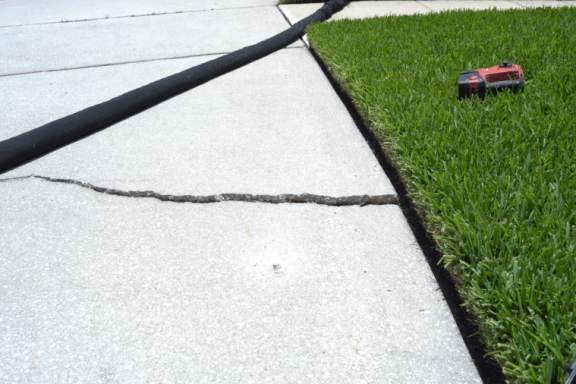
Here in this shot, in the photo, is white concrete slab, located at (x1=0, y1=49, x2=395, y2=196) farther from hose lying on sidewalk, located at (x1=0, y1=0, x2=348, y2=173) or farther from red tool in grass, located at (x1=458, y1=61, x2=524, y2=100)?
red tool in grass, located at (x1=458, y1=61, x2=524, y2=100)

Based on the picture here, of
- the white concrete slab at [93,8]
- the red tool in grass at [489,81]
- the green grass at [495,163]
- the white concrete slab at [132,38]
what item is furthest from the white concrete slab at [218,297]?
the white concrete slab at [93,8]

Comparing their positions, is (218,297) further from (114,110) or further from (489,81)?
(489,81)

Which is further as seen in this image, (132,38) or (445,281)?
(132,38)

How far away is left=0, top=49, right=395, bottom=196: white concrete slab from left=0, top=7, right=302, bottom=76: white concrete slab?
1.60ft

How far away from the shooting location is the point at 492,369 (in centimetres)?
128

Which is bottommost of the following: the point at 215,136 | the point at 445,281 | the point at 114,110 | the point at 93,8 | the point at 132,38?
the point at 445,281

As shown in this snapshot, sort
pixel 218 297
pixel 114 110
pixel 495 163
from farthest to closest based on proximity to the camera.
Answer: pixel 114 110
pixel 495 163
pixel 218 297

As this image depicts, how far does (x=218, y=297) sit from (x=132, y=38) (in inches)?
163

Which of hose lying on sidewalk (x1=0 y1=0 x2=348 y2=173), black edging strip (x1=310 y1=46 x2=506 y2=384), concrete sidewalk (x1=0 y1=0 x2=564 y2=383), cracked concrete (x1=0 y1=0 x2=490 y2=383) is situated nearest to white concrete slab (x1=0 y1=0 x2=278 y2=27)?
hose lying on sidewalk (x1=0 y1=0 x2=348 y2=173)

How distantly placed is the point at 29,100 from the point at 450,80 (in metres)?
2.92

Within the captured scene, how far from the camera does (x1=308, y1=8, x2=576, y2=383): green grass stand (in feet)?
4.23

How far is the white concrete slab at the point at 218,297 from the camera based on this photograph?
133cm

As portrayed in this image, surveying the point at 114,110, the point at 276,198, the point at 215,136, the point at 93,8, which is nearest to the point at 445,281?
the point at 276,198

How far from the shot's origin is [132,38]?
16.2 feet
